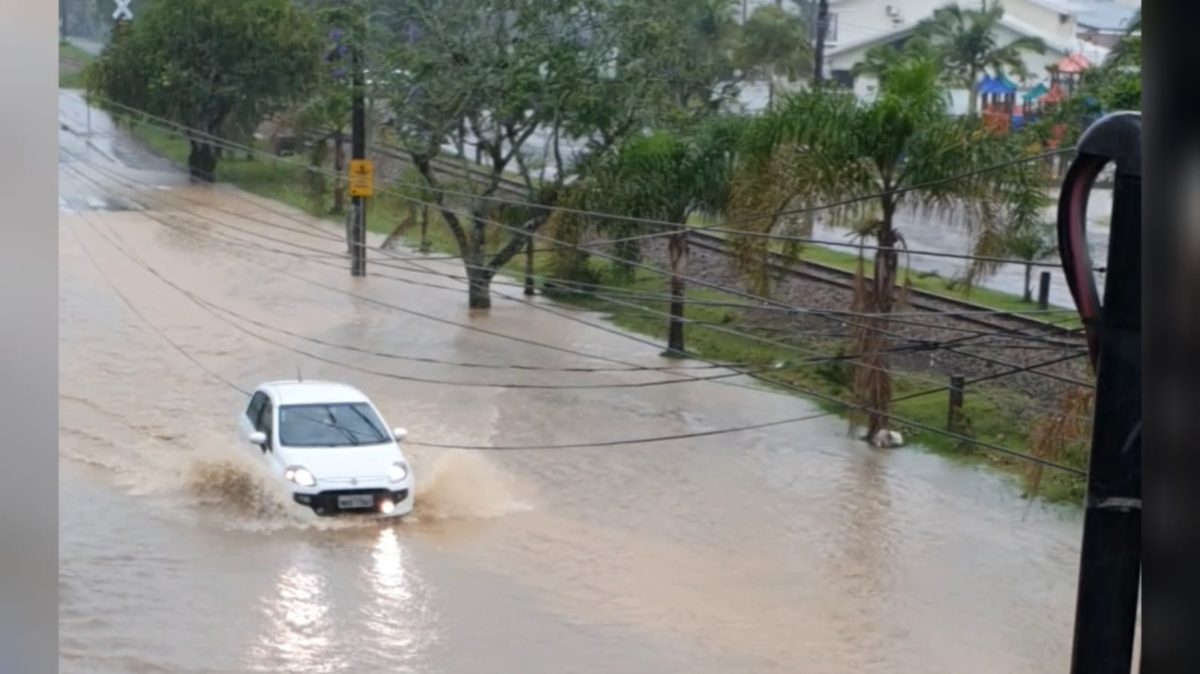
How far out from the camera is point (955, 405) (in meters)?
3.26

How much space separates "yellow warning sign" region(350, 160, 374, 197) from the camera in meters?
3.21

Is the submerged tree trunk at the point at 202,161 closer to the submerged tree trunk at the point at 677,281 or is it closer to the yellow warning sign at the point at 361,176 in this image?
the yellow warning sign at the point at 361,176

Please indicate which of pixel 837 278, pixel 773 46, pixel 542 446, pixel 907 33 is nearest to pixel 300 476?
pixel 542 446

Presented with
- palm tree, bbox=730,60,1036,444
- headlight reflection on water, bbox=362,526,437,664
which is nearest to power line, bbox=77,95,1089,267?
palm tree, bbox=730,60,1036,444

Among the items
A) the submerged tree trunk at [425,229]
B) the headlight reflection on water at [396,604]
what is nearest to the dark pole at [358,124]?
the submerged tree trunk at [425,229]

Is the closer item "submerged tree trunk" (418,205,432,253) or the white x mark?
the white x mark

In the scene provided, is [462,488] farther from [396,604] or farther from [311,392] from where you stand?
[311,392]

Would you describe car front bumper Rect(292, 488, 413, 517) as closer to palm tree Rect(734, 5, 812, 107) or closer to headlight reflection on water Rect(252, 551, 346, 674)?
headlight reflection on water Rect(252, 551, 346, 674)

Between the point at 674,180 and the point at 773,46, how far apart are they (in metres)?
0.39

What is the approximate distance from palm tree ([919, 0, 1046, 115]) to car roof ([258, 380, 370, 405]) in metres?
1.54

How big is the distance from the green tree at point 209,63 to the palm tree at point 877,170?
1.06 m

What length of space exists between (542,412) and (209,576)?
835 mm

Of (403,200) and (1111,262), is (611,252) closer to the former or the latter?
(403,200)
